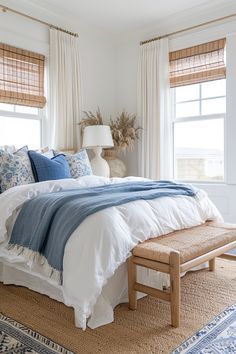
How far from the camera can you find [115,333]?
6.16ft

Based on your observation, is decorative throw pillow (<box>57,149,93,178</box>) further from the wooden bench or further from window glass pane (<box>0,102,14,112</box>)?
the wooden bench

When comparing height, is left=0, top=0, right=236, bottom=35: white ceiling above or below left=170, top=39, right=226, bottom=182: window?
above

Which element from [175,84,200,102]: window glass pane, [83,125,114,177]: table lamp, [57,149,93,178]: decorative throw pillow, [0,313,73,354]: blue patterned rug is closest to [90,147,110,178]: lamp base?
[83,125,114,177]: table lamp

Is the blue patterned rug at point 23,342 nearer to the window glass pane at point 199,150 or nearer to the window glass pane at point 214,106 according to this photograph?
the window glass pane at point 199,150

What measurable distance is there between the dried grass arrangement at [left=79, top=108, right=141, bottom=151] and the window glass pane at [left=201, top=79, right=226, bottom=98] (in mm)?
1050

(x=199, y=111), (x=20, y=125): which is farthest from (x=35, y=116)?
(x=199, y=111)

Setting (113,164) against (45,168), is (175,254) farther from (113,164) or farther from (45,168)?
(113,164)

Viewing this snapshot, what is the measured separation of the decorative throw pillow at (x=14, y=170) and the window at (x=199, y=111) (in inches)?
94.2

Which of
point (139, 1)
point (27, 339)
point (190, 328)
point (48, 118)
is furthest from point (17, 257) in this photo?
point (139, 1)

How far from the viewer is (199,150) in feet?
14.9

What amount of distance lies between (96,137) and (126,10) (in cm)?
173

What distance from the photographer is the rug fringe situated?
6.53ft

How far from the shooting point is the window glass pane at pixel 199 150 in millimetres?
4340

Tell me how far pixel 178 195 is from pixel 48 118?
2.24 metres
